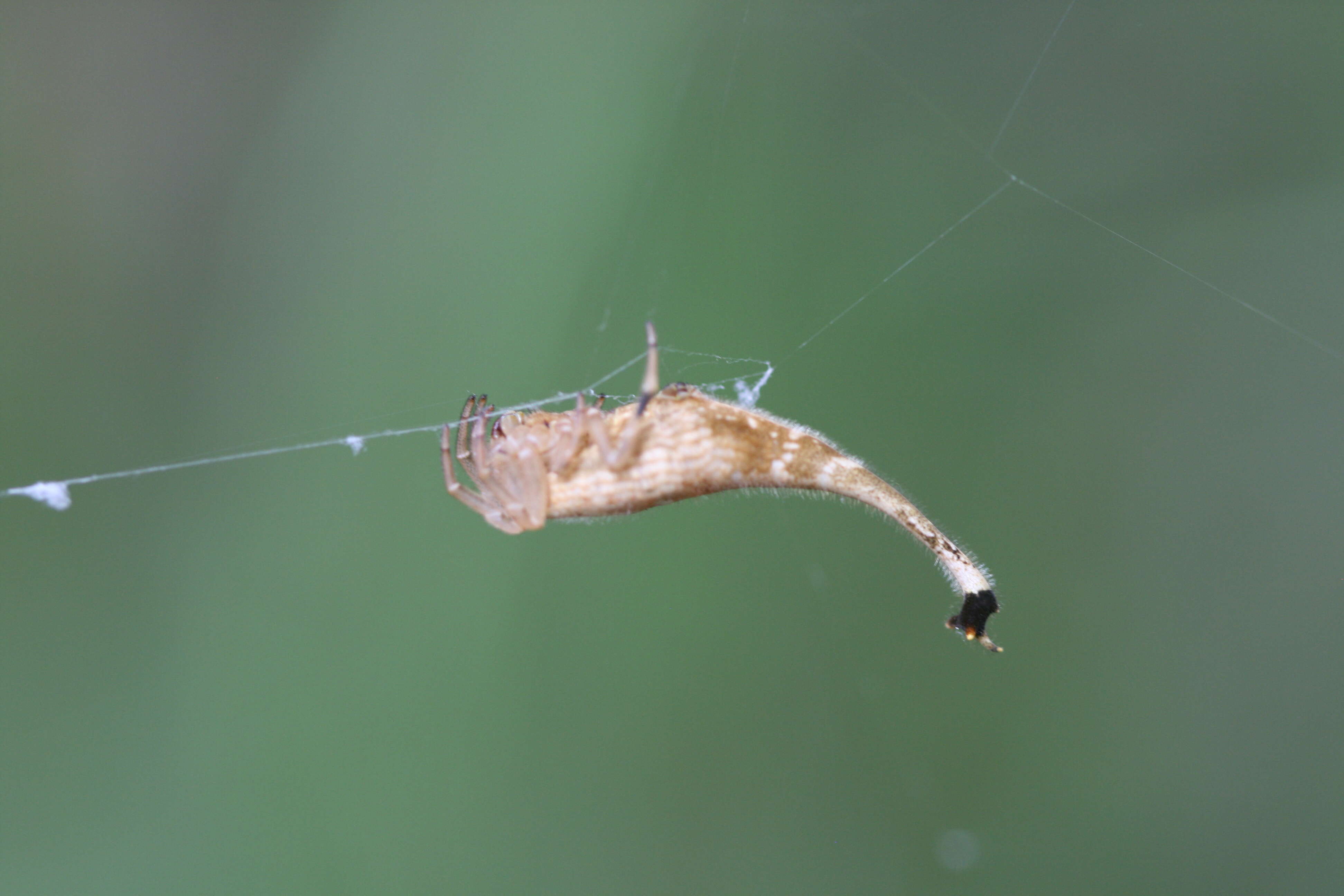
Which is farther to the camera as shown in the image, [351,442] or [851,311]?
[851,311]

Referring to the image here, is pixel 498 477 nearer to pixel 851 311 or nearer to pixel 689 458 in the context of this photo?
pixel 689 458

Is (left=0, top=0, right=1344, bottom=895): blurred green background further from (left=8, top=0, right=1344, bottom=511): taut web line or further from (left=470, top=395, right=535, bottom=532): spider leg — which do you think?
(left=470, top=395, right=535, bottom=532): spider leg

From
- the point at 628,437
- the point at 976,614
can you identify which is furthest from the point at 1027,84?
the point at 628,437

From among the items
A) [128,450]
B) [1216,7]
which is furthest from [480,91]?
[1216,7]

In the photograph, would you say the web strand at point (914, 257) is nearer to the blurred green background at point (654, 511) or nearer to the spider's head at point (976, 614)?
the blurred green background at point (654, 511)

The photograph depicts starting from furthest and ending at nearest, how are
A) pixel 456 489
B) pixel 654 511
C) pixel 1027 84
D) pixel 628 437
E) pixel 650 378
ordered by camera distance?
pixel 654 511
pixel 1027 84
pixel 456 489
pixel 628 437
pixel 650 378

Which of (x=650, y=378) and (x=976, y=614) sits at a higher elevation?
(x=650, y=378)

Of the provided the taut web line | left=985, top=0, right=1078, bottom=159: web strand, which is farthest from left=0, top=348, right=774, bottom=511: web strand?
left=985, top=0, right=1078, bottom=159: web strand

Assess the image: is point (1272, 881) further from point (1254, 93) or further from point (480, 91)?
point (480, 91)
